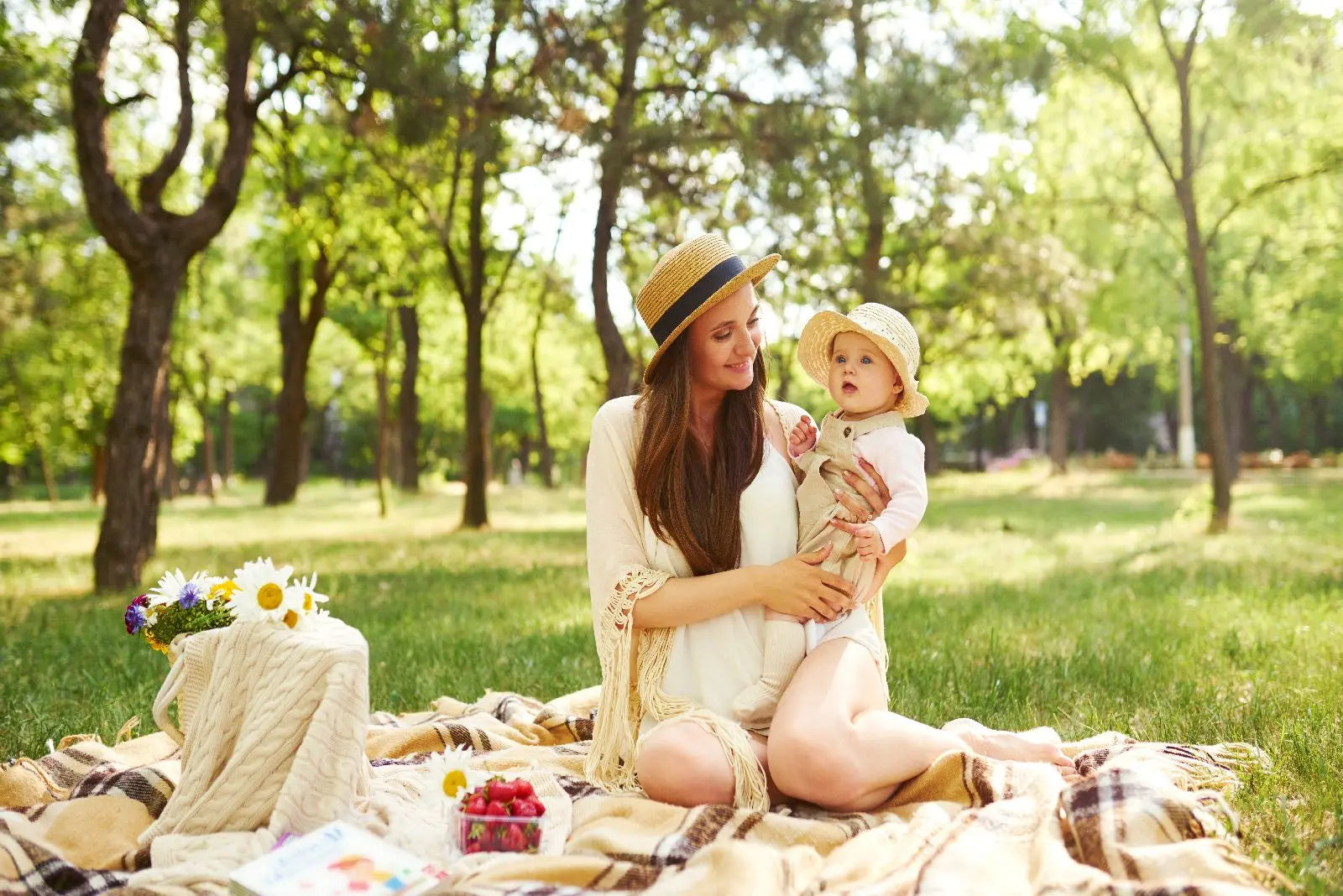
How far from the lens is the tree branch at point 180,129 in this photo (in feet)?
29.0

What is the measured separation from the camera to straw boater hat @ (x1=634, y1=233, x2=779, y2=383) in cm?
355

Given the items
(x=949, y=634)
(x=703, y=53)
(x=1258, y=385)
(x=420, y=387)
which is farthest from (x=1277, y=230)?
(x=1258, y=385)

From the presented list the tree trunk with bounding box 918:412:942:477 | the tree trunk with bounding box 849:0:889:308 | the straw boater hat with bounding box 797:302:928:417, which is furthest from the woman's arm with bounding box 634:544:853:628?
the tree trunk with bounding box 918:412:942:477

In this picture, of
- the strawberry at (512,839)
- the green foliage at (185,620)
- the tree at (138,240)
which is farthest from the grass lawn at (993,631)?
the strawberry at (512,839)

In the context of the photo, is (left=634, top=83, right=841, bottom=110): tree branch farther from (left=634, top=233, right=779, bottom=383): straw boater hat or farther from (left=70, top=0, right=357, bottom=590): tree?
(left=634, top=233, right=779, bottom=383): straw boater hat

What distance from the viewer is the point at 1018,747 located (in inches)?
146

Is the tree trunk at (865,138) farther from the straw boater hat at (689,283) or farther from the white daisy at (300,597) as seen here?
A: the white daisy at (300,597)

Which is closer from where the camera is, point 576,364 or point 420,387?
point 420,387

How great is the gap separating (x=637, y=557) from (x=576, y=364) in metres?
36.3

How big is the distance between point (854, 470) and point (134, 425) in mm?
7097

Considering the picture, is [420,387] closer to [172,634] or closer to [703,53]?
[703,53]

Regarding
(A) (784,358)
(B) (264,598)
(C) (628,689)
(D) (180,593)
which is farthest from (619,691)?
(A) (784,358)

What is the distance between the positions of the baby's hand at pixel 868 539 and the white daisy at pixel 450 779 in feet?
4.28

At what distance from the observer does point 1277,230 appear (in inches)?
792
